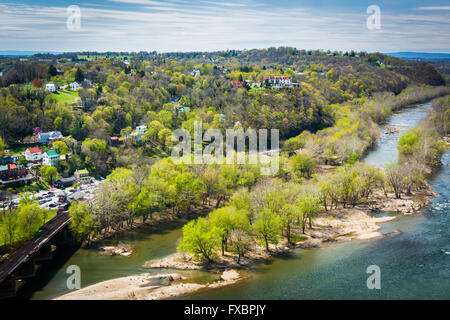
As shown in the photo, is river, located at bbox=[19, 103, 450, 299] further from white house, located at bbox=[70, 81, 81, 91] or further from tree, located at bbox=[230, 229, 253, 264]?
white house, located at bbox=[70, 81, 81, 91]

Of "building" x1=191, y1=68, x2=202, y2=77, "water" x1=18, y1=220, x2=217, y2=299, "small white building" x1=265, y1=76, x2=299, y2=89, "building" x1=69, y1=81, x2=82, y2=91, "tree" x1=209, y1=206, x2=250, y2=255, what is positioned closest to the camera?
"water" x1=18, y1=220, x2=217, y2=299

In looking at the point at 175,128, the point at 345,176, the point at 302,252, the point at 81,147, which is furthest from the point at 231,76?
the point at 302,252

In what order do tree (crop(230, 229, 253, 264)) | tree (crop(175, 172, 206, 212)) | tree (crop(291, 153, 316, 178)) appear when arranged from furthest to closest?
tree (crop(291, 153, 316, 178)), tree (crop(175, 172, 206, 212)), tree (crop(230, 229, 253, 264))

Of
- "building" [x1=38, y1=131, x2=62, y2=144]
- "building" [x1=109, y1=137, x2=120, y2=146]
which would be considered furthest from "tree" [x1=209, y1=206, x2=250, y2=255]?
"building" [x1=38, y1=131, x2=62, y2=144]

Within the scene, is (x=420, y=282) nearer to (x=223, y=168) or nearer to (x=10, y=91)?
(x=223, y=168)

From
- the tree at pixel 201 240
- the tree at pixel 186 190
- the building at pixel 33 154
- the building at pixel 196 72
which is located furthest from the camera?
the building at pixel 196 72

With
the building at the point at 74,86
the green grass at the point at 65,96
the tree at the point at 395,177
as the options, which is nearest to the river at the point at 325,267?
the tree at the point at 395,177

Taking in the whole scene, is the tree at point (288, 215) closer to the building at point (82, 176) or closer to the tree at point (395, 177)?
the tree at point (395, 177)
